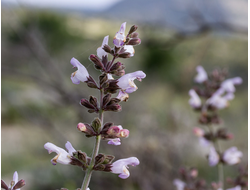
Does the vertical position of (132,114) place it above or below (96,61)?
above

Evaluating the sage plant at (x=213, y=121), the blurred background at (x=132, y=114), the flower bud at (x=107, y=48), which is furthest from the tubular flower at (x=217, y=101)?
the flower bud at (x=107, y=48)

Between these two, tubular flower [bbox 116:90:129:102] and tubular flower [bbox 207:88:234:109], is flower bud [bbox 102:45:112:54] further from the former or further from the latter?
tubular flower [bbox 207:88:234:109]

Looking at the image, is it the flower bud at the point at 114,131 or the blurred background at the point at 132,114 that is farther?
the blurred background at the point at 132,114

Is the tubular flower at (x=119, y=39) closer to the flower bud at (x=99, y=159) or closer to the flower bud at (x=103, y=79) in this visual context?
the flower bud at (x=103, y=79)

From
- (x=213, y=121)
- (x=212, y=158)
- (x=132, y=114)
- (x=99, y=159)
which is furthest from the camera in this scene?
(x=132, y=114)

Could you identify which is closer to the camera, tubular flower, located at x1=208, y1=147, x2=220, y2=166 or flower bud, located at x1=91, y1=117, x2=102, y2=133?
flower bud, located at x1=91, y1=117, x2=102, y2=133

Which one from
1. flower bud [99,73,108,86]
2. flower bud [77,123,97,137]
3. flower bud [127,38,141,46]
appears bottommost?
flower bud [77,123,97,137]

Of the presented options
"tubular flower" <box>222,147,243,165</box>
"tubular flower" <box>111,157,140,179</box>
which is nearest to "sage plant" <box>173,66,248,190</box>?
"tubular flower" <box>222,147,243,165</box>

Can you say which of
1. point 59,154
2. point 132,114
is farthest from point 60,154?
point 132,114

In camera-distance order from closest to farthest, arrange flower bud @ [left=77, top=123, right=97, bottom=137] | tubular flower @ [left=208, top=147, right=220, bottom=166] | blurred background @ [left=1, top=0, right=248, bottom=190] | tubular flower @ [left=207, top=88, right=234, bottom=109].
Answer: flower bud @ [left=77, top=123, right=97, bottom=137] → tubular flower @ [left=208, top=147, right=220, bottom=166] → tubular flower @ [left=207, top=88, right=234, bottom=109] → blurred background @ [left=1, top=0, right=248, bottom=190]

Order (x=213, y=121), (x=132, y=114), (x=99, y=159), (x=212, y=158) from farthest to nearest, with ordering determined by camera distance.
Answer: (x=132, y=114), (x=213, y=121), (x=212, y=158), (x=99, y=159)

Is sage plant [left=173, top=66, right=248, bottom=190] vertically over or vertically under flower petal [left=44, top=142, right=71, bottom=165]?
over

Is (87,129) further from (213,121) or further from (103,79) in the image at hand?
(213,121)

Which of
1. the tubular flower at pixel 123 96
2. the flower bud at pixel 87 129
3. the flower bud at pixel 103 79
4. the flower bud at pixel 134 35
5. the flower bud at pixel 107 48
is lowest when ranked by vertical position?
the flower bud at pixel 87 129
